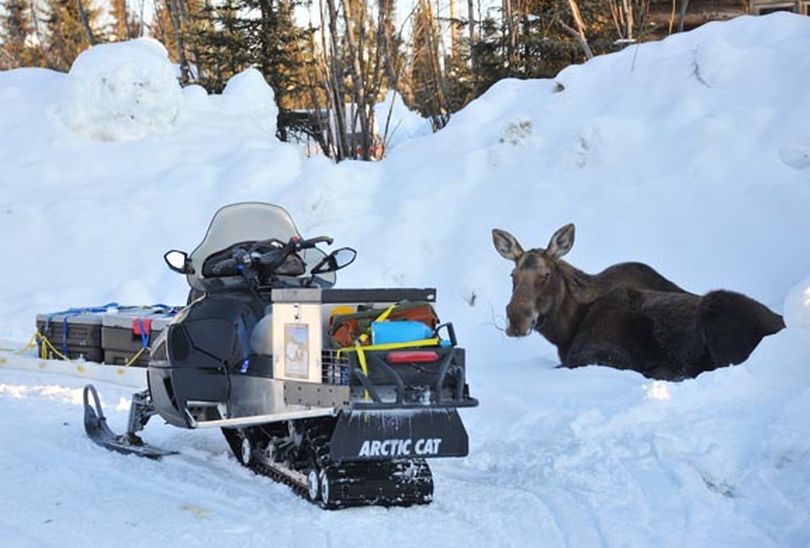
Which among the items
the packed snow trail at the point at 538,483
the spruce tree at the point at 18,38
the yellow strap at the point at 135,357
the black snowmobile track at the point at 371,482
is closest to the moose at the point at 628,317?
the packed snow trail at the point at 538,483

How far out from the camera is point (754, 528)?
15.3 ft

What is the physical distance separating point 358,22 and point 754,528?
16012 mm

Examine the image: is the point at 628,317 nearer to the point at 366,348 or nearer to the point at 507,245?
the point at 507,245

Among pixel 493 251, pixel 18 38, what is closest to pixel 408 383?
pixel 493 251

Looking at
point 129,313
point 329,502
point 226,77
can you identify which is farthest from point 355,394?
point 226,77

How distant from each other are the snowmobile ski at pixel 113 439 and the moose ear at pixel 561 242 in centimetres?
387

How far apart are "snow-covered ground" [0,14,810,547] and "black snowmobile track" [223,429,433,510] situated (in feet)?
0.28

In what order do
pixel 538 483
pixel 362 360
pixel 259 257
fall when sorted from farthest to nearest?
pixel 259 257, pixel 538 483, pixel 362 360

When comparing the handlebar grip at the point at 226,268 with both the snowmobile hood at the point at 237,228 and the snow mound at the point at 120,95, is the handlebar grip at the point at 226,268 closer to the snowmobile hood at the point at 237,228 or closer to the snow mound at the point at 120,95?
the snowmobile hood at the point at 237,228

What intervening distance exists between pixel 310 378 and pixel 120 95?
557 inches

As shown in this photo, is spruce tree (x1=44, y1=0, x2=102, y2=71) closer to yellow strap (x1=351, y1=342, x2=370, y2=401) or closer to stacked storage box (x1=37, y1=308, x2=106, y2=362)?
stacked storage box (x1=37, y1=308, x2=106, y2=362)

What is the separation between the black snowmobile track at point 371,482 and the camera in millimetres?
5355

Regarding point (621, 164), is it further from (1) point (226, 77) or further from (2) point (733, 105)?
(1) point (226, 77)

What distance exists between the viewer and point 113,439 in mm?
7250
